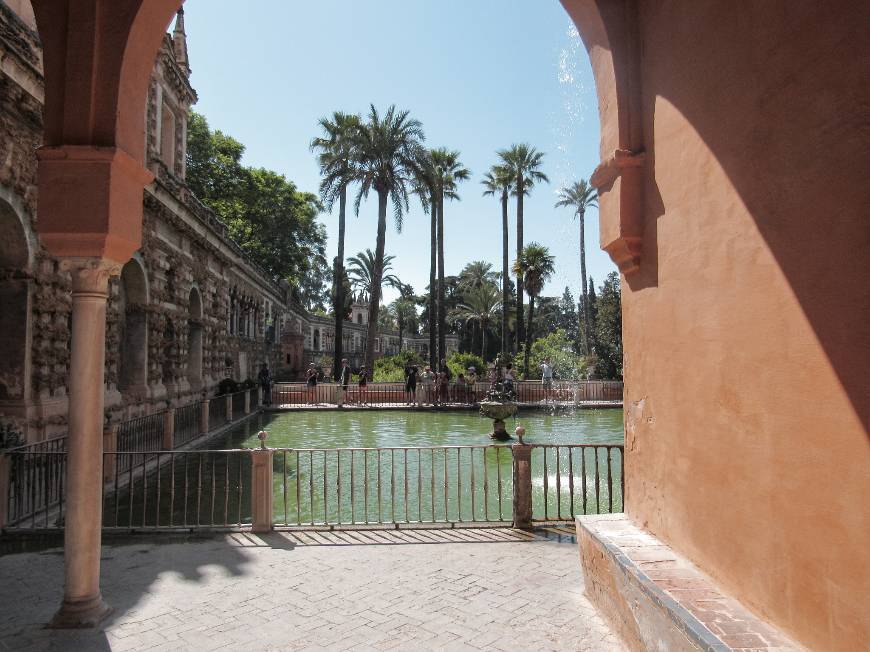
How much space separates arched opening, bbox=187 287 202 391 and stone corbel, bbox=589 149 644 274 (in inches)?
681

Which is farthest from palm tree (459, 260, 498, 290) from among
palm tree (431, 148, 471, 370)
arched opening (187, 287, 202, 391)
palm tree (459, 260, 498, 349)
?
arched opening (187, 287, 202, 391)

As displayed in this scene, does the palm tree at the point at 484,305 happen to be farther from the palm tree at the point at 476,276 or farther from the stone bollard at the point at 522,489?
the stone bollard at the point at 522,489

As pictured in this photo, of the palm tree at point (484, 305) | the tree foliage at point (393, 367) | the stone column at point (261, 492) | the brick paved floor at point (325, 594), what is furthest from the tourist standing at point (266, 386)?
the palm tree at point (484, 305)

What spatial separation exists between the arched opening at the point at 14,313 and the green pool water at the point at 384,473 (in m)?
2.36

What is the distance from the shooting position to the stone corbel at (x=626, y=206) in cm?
410

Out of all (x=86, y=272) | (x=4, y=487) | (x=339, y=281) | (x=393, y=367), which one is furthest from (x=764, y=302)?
(x=393, y=367)

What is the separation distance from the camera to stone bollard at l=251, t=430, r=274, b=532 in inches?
250

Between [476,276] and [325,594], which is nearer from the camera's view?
[325,594]

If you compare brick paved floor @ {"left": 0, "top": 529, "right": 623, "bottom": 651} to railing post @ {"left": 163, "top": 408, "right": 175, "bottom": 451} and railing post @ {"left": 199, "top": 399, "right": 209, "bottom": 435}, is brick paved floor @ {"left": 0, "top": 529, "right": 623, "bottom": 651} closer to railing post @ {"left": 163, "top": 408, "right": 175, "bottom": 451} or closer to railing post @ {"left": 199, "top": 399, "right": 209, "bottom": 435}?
railing post @ {"left": 163, "top": 408, "right": 175, "bottom": 451}

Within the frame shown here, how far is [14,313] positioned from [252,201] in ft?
83.4

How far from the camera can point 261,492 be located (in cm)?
639

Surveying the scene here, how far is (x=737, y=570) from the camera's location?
9.86 feet

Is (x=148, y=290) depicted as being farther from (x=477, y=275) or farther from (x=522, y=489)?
(x=477, y=275)

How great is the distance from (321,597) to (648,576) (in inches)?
107
